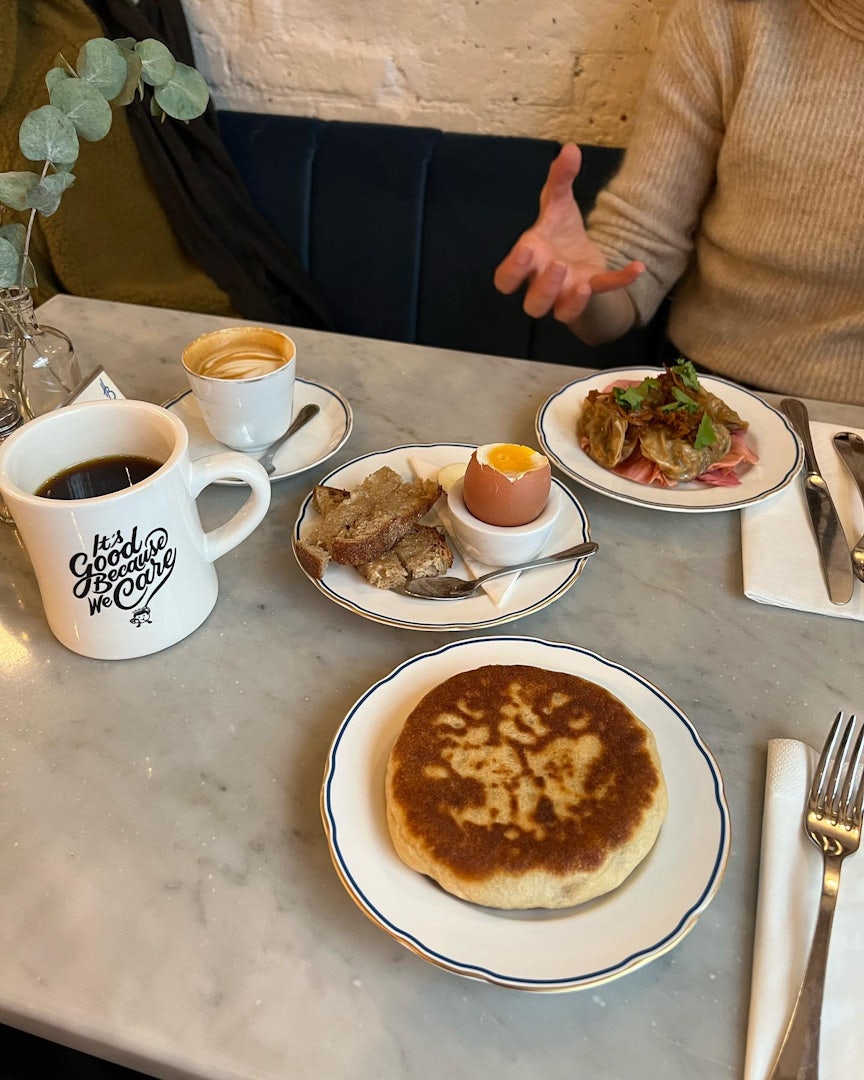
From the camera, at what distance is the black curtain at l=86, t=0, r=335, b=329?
1791 millimetres

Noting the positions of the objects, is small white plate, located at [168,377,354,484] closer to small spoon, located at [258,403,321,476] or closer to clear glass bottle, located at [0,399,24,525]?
small spoon, located at [258,403,321,476]

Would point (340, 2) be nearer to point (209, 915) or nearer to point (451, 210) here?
point (451, 210)

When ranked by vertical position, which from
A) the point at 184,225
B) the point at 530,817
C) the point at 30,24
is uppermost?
the point at 30,24

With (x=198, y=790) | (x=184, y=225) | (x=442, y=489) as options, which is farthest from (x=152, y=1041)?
(x=184, y=225)

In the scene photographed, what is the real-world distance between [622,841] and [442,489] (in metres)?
0.47

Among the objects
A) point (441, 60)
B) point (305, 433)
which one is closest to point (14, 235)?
point (305, 433)

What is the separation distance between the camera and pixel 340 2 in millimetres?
1745

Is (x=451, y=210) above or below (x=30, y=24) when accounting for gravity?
below

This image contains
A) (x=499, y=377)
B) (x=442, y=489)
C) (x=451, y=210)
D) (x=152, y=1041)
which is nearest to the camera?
(x=152, y=1041)

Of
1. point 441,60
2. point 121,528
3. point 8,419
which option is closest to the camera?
point 121,528

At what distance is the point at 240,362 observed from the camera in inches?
41.1

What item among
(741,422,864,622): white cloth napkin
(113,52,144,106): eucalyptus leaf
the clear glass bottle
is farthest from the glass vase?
(741,422,864,622): white cloth napkin

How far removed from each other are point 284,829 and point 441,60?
174cm

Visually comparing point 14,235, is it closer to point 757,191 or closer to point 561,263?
point 561,263
